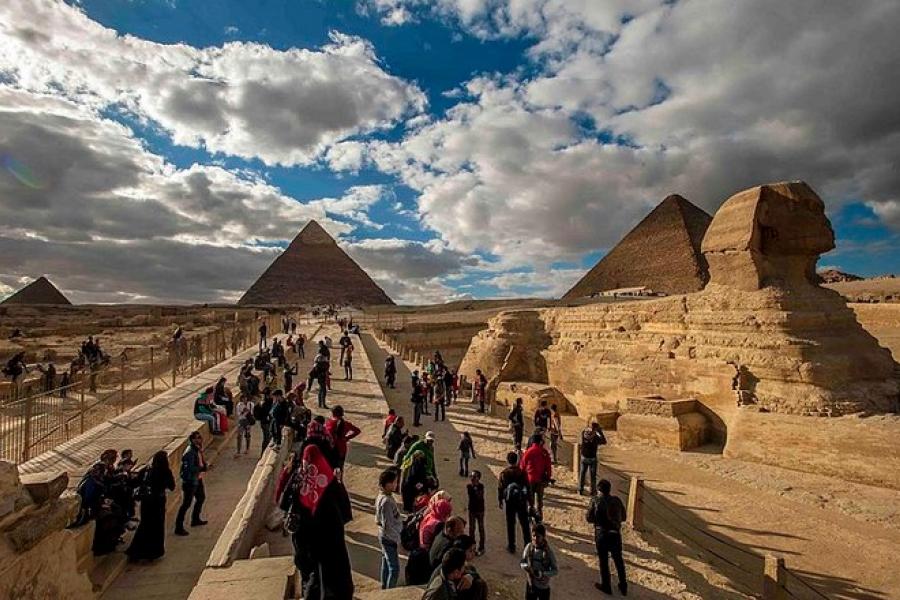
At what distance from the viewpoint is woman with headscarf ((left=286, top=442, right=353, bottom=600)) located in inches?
103

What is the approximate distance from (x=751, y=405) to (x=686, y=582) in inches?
205

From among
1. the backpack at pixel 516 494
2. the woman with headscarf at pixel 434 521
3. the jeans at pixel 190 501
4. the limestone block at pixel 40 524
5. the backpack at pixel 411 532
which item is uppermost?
the limestone block at pixel 40 524

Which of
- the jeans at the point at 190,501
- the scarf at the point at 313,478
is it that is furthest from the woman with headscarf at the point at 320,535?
the jeans at the point at 190,501

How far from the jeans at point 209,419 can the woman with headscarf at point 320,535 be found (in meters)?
5.05

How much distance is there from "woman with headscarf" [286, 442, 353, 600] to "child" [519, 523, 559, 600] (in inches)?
57.8

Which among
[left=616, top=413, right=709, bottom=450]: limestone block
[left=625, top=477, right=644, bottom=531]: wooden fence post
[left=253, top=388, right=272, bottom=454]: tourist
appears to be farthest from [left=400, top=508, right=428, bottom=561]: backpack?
[left=616, top=413, right=709, bottom=450]: limestone block

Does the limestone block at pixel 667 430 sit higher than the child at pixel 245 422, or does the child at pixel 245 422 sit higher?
the child at pixel 245 422

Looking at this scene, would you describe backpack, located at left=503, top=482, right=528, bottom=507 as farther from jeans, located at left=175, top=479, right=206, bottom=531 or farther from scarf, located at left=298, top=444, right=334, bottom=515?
jeans, located at left=175, top=479, right=206, bottom=531

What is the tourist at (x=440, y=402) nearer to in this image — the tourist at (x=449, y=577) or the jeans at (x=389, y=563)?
the jeans at (x=389, y=563)

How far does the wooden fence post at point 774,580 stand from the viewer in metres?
4.02

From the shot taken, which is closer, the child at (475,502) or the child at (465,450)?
the child at (475,502)

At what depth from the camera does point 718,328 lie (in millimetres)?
10008

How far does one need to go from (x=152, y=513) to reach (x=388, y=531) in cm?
209

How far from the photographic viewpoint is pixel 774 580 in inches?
159
